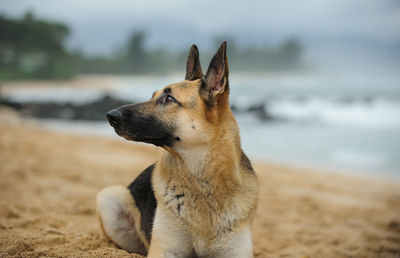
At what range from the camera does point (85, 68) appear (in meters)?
57.6

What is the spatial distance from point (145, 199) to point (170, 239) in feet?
2.44

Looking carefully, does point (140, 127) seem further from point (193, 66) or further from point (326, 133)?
point (326, 133)

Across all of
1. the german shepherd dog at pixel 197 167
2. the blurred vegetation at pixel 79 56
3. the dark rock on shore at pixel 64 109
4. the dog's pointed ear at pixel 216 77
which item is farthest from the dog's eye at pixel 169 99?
the blurred vegetation at pixel 79 56

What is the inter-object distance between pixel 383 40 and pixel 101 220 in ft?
438

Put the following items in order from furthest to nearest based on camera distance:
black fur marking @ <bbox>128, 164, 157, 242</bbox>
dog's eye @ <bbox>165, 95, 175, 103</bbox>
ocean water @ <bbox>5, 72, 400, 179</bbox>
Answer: ocean water @ <bbox>5, 72, 400, 179</bbox> → black fur marking @ <bbox>128, 164, 157, 242</bbox> → dog's eye @ <bbox>165, 95, 175, 103</bbox>

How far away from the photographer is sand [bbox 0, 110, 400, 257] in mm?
3926

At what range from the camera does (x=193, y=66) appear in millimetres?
3637

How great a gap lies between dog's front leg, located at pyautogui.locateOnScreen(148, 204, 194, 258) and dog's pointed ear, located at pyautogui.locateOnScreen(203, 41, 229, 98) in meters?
1.08

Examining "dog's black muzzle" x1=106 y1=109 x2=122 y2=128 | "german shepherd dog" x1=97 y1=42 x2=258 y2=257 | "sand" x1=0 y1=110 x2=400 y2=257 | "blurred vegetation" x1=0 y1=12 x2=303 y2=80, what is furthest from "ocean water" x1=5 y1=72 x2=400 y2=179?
"blurred vegetation" x1=0 y1=12 x2=303 y2=80

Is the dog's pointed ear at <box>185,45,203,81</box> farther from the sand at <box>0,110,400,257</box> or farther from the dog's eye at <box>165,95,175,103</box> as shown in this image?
the sand at <box>0,110,400,257</box>

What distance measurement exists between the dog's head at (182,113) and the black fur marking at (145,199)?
2.24 ft

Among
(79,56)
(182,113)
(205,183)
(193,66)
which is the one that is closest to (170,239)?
(205,183)

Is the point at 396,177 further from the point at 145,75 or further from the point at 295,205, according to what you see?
the point at 145,75

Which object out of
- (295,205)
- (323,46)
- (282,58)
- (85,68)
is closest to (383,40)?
(323,46)
